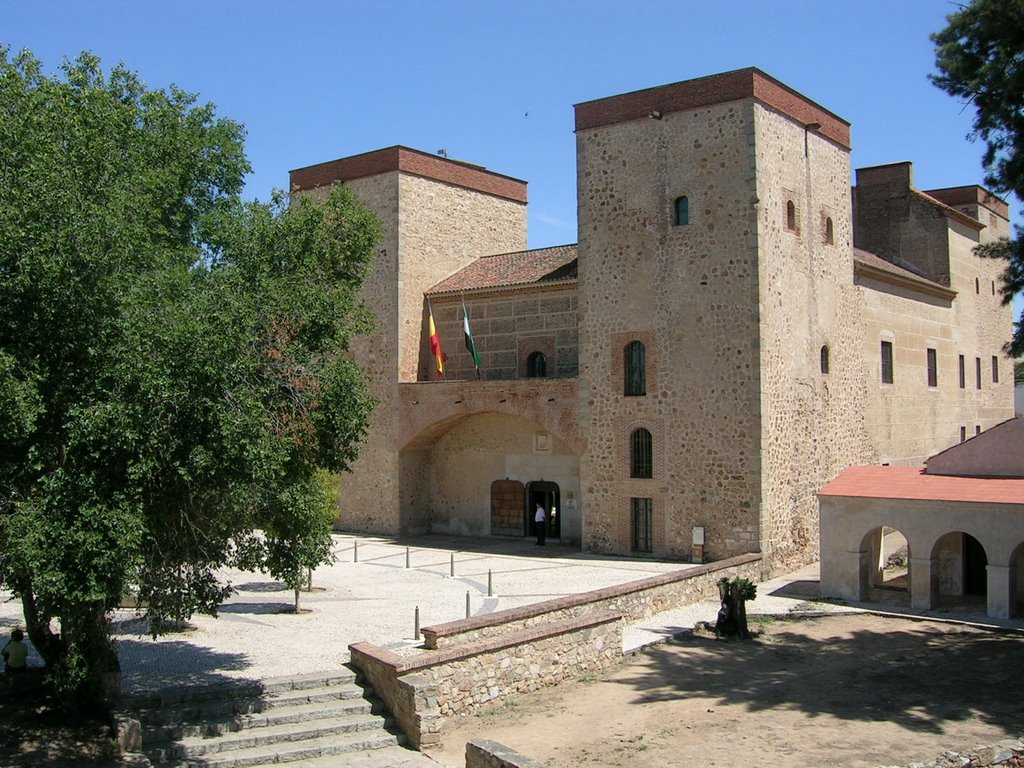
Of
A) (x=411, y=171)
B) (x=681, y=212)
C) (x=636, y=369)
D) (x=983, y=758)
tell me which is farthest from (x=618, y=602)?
(x=411, y=171)

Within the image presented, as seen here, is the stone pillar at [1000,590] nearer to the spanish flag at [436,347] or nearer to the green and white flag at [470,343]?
the green and white flag at [470,343]

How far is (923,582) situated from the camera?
60.4 ft

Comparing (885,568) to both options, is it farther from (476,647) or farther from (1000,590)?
(476,647)

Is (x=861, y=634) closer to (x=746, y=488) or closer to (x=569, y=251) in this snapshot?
(x=746, y=488)

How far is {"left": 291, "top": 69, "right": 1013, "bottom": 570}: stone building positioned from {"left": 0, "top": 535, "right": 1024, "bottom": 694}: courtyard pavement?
197cm

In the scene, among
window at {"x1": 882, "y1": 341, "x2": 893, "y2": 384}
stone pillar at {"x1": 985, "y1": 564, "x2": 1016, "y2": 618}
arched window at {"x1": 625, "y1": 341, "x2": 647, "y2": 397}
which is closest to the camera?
stone pillar at {"x1": 985, "y1": 564, "x2": 1016, "y2": 618}

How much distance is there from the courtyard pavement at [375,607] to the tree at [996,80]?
6.89m

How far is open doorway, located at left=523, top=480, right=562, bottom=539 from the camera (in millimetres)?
26547

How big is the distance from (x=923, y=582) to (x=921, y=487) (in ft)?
6.03

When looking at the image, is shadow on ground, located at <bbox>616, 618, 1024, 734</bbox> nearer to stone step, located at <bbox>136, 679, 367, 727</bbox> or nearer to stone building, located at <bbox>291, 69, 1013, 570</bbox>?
stone step, located at <bbox>136, 679, 367, 727</bbox>

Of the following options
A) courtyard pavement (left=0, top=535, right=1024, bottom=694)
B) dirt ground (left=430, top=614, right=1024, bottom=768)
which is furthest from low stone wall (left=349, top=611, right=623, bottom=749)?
courtyard pavement (left=0, top=535, right=1024, bottom=694)

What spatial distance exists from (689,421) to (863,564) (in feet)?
16.8

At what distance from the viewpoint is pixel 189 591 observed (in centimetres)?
1088

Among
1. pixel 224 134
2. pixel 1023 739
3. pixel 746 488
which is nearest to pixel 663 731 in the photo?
pixel 1023 739
